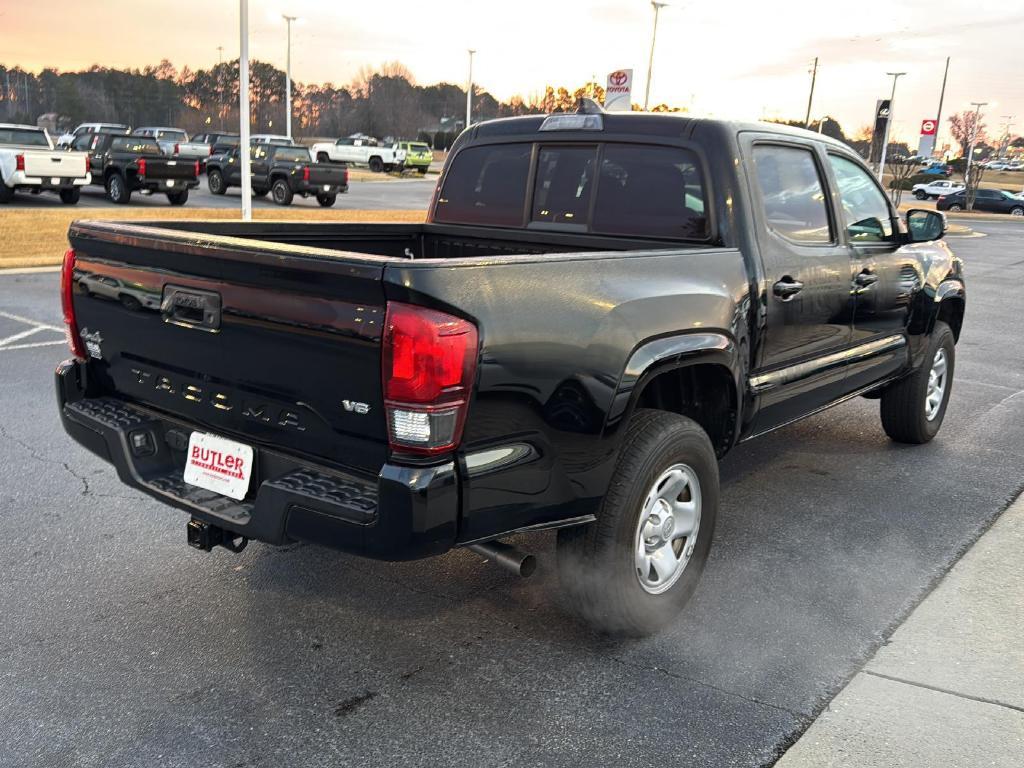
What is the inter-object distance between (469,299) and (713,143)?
1.86 m

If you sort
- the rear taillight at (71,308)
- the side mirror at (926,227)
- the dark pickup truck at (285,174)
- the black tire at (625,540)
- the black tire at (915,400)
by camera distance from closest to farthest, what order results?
the black tire at (625,540), the rear taillight at (71,308), the side mirror at (926,227), the black tire at (915,400), the dark pickup truck at (285,174)

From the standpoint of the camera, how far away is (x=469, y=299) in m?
2.64

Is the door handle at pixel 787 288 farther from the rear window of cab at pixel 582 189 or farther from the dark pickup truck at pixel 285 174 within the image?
the dark pickup truck at pixel 285 174

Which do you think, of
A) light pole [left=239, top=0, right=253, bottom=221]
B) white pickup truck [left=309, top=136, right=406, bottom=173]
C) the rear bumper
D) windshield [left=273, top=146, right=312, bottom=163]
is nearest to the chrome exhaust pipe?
the rear bumper

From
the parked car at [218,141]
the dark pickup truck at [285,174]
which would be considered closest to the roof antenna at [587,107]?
the dark pickup truck at [285,174]

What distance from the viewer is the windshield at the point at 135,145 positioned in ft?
75.9

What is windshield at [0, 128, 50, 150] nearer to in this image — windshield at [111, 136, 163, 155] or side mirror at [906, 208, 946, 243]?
windshield at [111, 136, 163, 155]

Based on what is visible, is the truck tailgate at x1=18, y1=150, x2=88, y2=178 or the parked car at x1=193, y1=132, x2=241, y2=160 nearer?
the truck tailgate at x1=18, y1=150, x2=88, y2=178

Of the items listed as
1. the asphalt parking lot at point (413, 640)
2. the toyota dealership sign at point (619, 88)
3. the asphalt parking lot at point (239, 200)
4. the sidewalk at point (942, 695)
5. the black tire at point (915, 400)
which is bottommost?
the asphalt parking lot at point (239, 200)

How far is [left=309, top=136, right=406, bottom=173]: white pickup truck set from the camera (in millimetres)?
48750

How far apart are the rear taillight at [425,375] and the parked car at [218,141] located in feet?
105

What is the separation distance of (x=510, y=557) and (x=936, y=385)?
4.14 metres

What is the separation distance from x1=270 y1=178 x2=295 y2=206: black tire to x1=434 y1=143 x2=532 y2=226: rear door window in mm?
21204

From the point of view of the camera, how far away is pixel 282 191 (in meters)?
25.4
